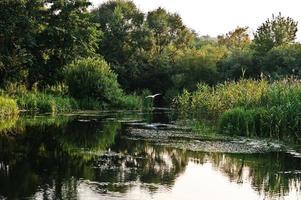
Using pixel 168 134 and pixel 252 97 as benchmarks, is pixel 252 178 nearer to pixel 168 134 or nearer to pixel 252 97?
pixel 168 134

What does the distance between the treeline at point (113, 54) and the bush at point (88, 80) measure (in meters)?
0.07

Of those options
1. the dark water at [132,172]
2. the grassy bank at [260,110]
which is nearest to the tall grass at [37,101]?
the grassy bank at [260,110]

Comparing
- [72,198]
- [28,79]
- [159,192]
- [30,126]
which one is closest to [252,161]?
[159,192]

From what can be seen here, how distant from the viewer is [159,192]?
10.2 meters

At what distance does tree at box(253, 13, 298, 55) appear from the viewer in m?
46.2

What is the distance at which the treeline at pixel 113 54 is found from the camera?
3647 centimetres

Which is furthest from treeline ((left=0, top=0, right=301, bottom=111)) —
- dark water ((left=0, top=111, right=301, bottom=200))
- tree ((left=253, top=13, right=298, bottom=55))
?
dark water ((left=0, top=111, right=301, bottom=200))

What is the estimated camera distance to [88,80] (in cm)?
3822

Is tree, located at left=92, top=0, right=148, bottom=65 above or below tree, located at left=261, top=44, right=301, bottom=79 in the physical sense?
above

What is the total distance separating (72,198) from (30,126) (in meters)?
13.6

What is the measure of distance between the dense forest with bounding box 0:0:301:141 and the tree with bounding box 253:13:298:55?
0.09 meters

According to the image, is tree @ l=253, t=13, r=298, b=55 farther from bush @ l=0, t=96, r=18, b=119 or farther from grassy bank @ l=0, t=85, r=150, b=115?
bush @ l=0, t=96, r=18, b=119

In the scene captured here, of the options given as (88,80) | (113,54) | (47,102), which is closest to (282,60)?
(88,80)

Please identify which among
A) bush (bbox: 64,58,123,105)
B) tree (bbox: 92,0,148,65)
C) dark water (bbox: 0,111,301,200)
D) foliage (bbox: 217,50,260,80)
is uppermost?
tree (bbox: 92,0,148,65)
